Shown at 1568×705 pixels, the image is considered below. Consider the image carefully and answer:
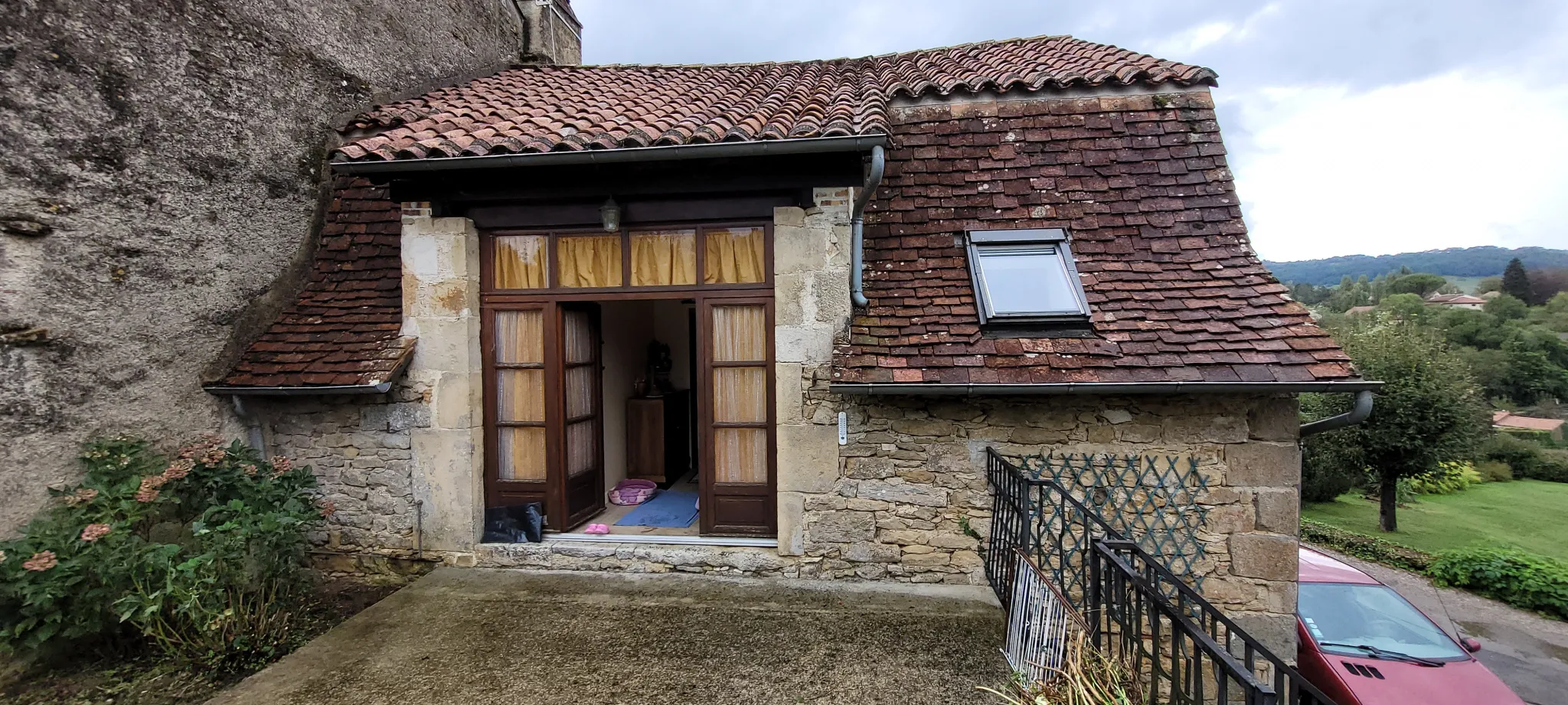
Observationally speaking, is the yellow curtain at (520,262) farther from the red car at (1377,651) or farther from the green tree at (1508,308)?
the green tree at (1508,308)

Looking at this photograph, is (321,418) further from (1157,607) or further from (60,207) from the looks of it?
(1157,607)

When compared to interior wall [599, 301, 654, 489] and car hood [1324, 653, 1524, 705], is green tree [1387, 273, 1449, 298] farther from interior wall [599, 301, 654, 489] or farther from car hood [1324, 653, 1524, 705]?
interior wall [599, 301, 654, 489]

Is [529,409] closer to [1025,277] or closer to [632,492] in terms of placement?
[632,492]

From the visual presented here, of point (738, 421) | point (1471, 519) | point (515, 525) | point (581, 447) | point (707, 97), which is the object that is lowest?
point (1471, 519)

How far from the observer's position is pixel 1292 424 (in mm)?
4043

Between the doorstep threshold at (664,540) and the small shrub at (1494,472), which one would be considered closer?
the doorstep threshold at (664,540)

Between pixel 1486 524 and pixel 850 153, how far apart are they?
63.2ft

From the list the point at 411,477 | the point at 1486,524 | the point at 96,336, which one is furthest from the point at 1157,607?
the point at 1486,524

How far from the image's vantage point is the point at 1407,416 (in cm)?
1196

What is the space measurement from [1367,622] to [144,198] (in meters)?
10.1

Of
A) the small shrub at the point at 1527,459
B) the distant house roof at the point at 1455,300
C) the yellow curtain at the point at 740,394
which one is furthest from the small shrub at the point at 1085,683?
the distant house roof at the point at 1455,300

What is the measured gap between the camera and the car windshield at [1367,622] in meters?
5.45

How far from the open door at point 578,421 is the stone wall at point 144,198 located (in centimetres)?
233

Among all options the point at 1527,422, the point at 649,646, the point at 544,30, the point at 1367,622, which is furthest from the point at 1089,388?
the point at 1527,422
